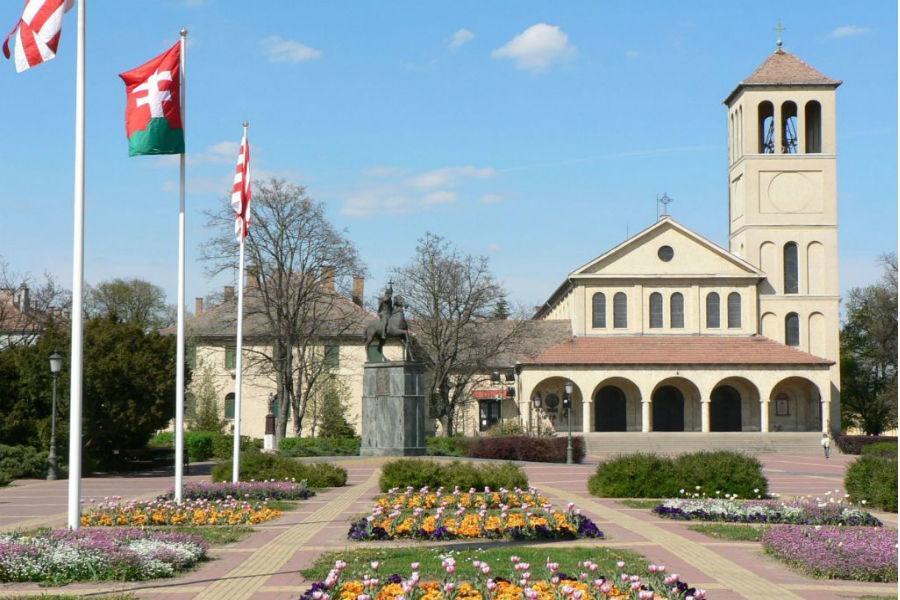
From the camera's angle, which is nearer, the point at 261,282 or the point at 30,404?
the point at 30,404

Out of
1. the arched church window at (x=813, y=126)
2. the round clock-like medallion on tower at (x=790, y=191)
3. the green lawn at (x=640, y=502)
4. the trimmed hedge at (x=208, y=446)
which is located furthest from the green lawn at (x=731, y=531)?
the arched church window at (x=813, y=126)

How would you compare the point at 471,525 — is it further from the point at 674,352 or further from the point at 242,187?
the point at 674,352

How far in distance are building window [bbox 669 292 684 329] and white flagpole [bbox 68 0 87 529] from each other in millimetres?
57149

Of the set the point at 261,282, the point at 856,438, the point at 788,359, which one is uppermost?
the point at 261,282

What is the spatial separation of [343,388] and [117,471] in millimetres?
29221

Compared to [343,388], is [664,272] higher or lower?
higher

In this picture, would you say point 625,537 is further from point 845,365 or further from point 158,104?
point 845,365

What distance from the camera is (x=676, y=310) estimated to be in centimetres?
6925

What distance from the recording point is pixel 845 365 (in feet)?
286

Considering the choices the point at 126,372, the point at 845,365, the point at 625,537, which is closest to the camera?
the point at 625,537

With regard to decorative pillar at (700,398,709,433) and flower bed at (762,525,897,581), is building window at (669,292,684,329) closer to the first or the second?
decorative pillar at (700,398,709,433)

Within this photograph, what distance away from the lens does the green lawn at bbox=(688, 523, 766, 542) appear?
17375mm

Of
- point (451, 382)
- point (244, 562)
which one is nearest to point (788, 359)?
point (451, 382)

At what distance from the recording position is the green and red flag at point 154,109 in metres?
17.2
